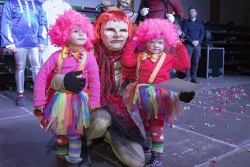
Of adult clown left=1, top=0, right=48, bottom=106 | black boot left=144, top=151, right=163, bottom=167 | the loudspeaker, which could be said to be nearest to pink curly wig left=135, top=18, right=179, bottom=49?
black boot left=144, top=151, right=163, bottom=167

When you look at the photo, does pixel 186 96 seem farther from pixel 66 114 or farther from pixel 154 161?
pixel 66 114

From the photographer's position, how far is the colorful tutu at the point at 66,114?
1.45m

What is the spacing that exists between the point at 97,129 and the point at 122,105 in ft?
1.04

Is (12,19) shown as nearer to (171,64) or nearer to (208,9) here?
(171,64)

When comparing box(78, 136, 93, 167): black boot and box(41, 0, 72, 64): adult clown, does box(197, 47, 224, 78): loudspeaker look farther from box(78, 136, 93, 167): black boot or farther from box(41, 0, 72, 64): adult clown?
box(78, 136, 93, 167): black boot

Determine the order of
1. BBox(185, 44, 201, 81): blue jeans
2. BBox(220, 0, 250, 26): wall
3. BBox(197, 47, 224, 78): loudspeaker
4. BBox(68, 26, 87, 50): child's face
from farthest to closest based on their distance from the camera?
BBox(220, 0, 250, 26): wall → BBox(197, 47, 224, 78): loudspeaker → BBox(185, 44, 201, 81): blue jeans → BBox(68, 26, 87, 50): child's face

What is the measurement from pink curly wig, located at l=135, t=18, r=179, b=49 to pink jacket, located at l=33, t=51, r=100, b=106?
1.16 ft

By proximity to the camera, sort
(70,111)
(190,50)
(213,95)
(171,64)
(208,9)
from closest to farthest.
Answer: (70,111) → (171,64) → (213,95) → (190,50) → (208,9)

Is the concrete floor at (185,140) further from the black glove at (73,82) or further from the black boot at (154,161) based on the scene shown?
the black glove at (73,82)

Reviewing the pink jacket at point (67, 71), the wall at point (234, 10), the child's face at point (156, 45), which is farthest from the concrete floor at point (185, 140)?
the wall at point (234, 10)

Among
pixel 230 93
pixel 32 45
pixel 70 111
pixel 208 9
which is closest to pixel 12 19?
pixel 32 45

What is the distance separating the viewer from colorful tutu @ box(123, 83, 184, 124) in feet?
5.13

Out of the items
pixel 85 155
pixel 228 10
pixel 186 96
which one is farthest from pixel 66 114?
pixel 228 10

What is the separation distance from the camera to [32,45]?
342cm
